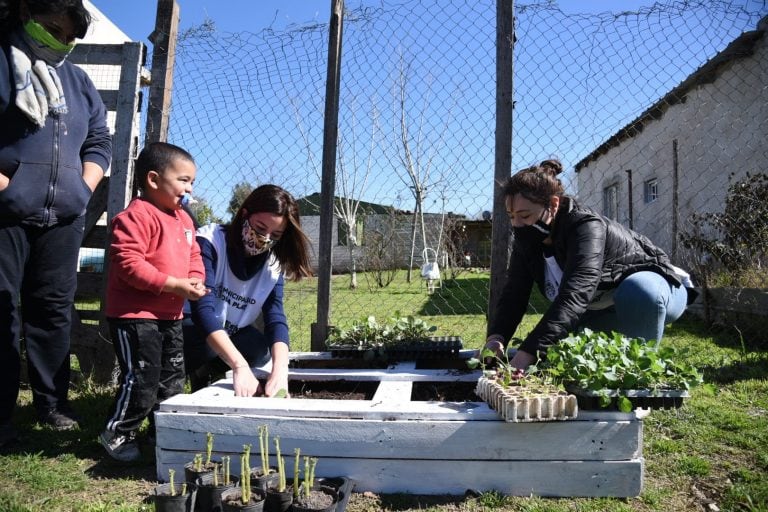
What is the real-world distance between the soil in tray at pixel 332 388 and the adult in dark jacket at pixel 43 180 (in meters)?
1.08

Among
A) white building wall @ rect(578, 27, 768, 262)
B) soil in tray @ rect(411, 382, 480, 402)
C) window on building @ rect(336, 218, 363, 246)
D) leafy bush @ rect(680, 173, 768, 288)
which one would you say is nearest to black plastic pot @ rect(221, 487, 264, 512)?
soil in tray @ rect(411, 382, 480, 402)

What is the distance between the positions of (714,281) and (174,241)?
530 cm

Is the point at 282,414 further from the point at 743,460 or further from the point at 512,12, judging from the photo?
the point at 512,12

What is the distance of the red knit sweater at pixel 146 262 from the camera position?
84.4 inches

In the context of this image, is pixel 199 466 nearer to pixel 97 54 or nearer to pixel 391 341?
pixel 391 341

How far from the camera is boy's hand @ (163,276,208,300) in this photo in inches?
84.3

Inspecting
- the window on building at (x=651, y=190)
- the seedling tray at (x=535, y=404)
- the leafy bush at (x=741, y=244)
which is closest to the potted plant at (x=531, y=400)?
the seedling tray at (x=535, y=404)

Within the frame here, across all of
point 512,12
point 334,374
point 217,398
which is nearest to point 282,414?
point 217,398

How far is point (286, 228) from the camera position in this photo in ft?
8.13

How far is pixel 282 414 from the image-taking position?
195 cm

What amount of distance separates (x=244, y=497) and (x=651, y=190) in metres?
10.8

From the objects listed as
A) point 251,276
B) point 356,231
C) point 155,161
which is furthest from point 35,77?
point 356,231

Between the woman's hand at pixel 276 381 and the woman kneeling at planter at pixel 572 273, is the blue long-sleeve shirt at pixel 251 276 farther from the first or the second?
the woman kneeling at planter at pixel 572 273

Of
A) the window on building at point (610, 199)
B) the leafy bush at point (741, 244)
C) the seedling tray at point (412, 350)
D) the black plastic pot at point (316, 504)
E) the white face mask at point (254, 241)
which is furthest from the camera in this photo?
the window on building at point (610, 199)
